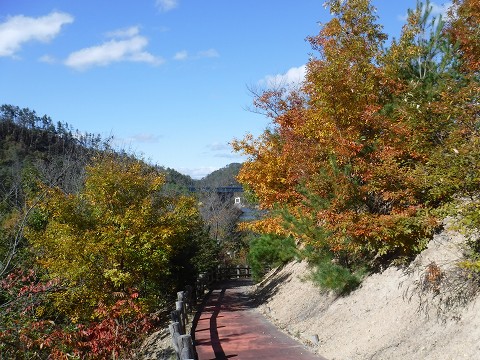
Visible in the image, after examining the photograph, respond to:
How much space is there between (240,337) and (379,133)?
6934 millimetres

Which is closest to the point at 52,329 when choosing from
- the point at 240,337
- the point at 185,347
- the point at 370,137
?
the point at 185,347

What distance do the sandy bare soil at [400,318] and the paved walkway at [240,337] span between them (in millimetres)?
596

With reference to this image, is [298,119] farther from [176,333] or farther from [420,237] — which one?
[176,333]

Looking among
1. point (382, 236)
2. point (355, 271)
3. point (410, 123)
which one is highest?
point (410, 123)

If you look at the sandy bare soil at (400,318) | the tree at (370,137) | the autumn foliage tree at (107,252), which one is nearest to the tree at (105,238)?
the autumn foliage tree at (107,252)

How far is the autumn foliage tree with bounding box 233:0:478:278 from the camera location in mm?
10398

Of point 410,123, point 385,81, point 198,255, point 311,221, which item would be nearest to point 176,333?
point 311,221

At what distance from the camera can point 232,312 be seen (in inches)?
723

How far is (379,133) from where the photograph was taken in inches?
517

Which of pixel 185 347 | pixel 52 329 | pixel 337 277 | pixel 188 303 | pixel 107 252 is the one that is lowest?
pixel 188 303

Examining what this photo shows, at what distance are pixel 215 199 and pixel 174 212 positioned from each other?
1508 inches

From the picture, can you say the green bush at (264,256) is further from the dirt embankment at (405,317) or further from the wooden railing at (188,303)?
the dirt embankment at (405,317)

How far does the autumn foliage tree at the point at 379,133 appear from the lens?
10.4 m

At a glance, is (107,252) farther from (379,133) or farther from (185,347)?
(379,133)
